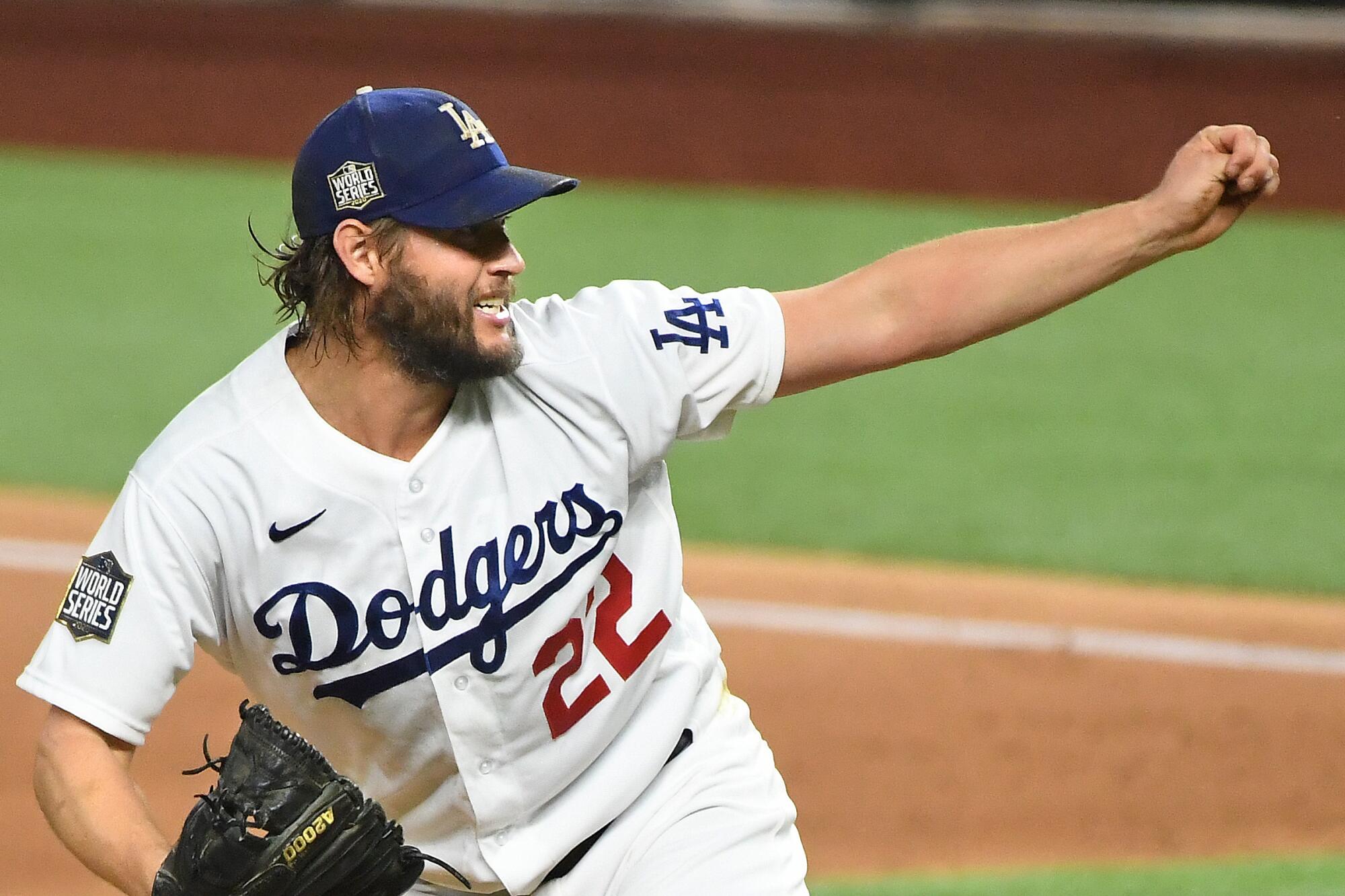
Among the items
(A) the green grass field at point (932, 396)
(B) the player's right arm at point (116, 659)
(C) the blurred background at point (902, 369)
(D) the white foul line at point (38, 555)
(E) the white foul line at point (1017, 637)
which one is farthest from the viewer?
(A) the green grass field at point (932, 396)

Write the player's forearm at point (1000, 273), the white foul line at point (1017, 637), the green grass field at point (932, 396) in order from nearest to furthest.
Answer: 1. the player's forearm at point (1000, 273)
2. the white foul line at point (1017, 637)
3. the green grass field at point (932, 396)

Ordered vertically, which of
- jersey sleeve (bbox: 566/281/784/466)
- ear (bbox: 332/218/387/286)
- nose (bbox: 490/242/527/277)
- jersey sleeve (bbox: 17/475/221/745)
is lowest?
jersey sleeve (bbox: 17/475/221/745)

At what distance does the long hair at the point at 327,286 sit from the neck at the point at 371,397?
40 mm

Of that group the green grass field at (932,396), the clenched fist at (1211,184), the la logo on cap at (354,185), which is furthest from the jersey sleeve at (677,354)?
the green grass field at (932,396)

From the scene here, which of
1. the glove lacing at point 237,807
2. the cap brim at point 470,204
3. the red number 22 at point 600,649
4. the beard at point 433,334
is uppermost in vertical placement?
the cap brim at point 470,204

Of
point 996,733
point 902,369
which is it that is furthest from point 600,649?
point 902,369

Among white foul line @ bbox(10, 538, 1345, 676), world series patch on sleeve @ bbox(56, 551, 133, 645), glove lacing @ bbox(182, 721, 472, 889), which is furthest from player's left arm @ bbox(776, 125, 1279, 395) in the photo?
white foul line @ bbox(10, 538, 1345, 676)

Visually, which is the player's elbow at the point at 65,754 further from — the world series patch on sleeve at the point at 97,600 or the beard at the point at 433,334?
the beard at the point at 433,334

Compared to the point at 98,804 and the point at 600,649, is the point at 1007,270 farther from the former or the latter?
the point at 98,804

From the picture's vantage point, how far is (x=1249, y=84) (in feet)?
47.5

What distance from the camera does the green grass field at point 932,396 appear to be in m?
7.14

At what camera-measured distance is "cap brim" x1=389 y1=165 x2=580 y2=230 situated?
288 centimetres

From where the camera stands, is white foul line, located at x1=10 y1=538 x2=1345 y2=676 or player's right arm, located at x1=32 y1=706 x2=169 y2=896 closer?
player's right arm, located at x1=32 y1=706 x2=169 y2=896

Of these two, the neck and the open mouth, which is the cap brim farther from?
the neck
